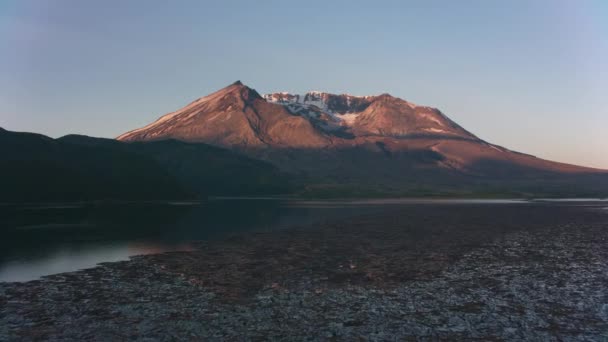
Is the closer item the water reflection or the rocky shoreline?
→ the rocky shoreline

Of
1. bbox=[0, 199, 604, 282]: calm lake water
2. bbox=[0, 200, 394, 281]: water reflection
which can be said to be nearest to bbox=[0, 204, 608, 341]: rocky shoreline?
bbox=[0, 200, 394, 281]: water reflection

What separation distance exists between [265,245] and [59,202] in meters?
145

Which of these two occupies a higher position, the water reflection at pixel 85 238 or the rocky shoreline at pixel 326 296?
the rocky shoreline at pixel 326 296

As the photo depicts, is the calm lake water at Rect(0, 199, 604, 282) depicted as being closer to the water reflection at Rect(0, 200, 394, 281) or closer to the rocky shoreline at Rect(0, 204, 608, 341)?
the water reflection at Rect(0, 200, 394, 281)

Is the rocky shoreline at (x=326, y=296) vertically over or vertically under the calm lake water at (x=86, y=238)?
over

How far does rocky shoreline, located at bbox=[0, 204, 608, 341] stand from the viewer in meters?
31.1

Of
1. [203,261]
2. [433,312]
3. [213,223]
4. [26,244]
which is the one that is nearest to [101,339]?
Answer: [433,312]

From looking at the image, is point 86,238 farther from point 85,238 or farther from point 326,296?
point 326,296

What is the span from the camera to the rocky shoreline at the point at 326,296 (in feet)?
102

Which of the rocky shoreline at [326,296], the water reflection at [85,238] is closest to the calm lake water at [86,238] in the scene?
the water reflection at [85,238]

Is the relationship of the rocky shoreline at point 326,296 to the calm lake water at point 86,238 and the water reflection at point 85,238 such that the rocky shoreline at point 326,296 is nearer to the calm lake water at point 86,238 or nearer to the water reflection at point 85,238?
the water reflection at point 85,238

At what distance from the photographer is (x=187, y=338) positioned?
97.7 feet

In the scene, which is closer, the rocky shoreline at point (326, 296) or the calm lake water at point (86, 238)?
the rocky shoreline at point (326, 296)

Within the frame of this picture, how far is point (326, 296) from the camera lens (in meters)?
40.8
